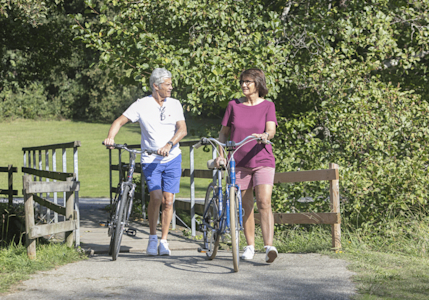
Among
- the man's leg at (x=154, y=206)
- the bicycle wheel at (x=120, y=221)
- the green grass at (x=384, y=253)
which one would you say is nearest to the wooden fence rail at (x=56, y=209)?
the bicycle wheel at (x=120, y=221)

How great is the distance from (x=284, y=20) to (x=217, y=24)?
4.85 feet

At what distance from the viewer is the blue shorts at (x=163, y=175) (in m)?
5.69

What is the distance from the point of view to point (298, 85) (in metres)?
8.34

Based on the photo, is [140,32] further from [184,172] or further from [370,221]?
[370,221]

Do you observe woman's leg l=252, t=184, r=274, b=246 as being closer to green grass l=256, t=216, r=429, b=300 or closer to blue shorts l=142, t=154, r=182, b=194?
green grass l=256, t=216, r=429, b=300

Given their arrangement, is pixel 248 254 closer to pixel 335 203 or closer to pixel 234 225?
pixel 234 225

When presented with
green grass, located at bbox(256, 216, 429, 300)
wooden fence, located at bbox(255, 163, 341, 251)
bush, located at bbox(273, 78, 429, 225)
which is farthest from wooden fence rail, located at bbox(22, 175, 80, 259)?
bush, located at bbox(273, 78, 429, 225)

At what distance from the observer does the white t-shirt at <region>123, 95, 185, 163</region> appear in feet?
18.5

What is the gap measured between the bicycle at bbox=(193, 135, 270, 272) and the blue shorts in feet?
1.73

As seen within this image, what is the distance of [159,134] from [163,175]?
0.47 meters

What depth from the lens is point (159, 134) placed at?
564cm

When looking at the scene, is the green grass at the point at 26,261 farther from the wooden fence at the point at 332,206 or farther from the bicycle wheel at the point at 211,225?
the wooden fence at the point at 332,206

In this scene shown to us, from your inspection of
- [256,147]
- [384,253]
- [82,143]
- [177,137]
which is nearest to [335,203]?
[384,253]

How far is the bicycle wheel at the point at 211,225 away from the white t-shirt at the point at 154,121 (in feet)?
2.28
